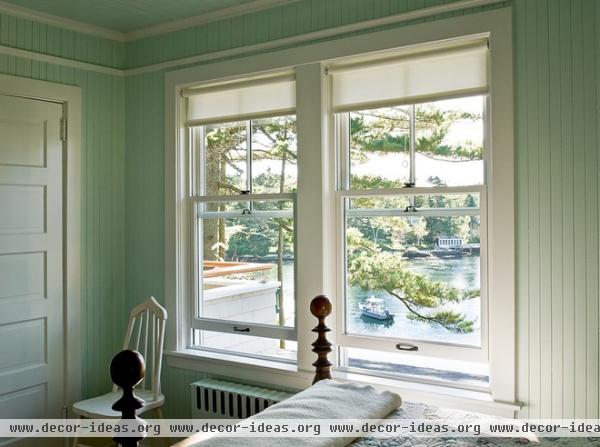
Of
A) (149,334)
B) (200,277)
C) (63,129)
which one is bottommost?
(149,334)

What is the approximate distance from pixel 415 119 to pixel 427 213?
46 cm

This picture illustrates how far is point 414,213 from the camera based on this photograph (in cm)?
264

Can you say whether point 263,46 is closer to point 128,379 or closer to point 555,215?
point 555,215

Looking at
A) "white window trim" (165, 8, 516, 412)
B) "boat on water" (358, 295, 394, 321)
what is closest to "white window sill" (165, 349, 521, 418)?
"white window trim" (165, 8, 516, 412)

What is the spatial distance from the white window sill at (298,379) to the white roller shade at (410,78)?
1.34 m

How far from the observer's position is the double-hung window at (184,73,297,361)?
10.00ft

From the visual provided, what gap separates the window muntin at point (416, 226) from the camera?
252cm

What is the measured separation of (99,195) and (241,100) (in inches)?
44.7

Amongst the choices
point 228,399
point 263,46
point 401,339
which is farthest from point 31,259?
point 401,339

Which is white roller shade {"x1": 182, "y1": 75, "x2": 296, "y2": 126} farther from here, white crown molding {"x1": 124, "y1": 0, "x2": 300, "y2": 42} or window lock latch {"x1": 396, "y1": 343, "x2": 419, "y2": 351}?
window lock latch {"x1": 396, "y1": 343, "x2": 419, "y2": 351}

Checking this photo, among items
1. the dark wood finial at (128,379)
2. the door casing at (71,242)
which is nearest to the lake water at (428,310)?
the dark wood finial at (128,379)

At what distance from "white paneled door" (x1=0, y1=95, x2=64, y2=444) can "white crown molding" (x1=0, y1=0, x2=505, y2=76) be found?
0.27 metres

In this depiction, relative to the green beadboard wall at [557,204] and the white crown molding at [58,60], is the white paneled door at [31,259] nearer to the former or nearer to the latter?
the white crown molding at [58,60]

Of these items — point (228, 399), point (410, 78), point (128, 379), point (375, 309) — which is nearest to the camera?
point (128, 379)
